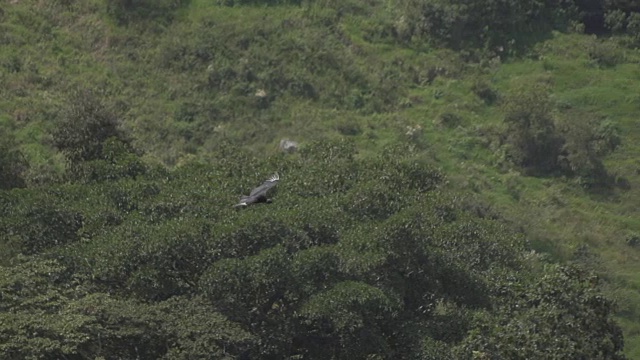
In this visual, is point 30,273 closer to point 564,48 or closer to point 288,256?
point 288,256

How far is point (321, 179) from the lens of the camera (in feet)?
91.1

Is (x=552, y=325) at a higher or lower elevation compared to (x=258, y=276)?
lower

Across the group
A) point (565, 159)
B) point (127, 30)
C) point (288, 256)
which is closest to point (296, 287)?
point (288, 256)

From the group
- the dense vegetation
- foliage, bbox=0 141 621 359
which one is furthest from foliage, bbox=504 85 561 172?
foliage, bbox=0 141 621 359

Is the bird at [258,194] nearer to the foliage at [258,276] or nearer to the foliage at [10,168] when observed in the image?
the foliage at [258,276]

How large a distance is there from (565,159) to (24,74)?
16202mm

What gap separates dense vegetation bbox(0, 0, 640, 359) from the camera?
78.9 feet

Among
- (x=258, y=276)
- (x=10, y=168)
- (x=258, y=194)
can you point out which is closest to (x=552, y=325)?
(x=258, y=276)

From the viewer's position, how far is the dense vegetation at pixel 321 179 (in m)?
24.1

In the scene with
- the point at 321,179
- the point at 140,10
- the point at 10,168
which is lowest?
the point at 140,10

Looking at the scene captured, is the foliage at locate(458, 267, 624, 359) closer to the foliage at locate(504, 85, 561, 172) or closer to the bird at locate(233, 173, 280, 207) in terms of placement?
the bird at locate(233, 173, 280, 207)

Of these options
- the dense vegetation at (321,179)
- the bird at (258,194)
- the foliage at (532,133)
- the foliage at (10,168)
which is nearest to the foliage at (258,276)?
the dense vegetation at (321,179)

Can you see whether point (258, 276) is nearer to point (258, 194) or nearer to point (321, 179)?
point (258, 194)

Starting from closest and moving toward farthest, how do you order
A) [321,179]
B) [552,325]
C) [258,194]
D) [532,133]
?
[552,325]
[258,194]
[321,179]
[532,133]
